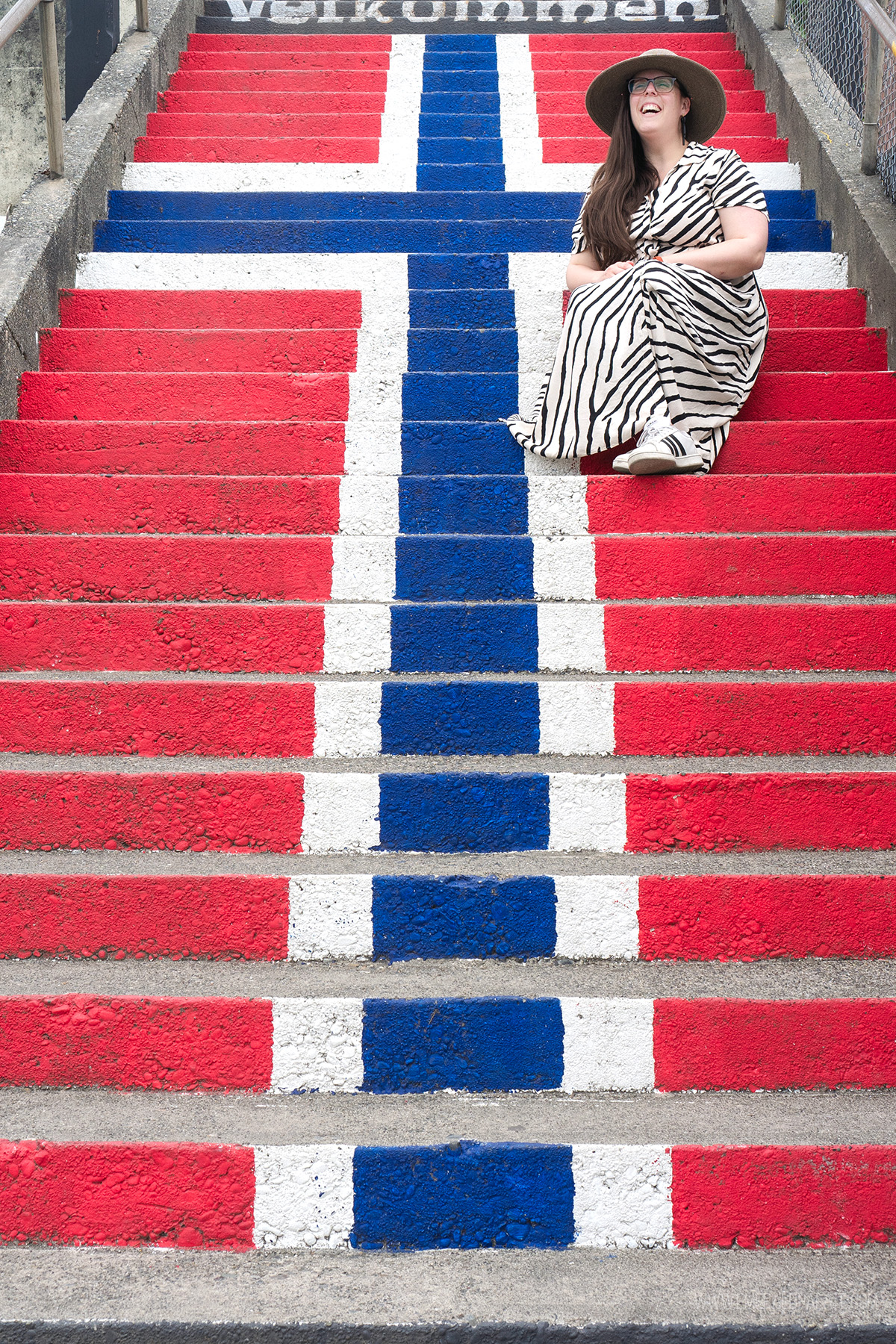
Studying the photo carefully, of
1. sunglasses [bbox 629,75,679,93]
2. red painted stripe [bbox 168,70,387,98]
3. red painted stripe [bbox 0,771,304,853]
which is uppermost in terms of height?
sunglasses [bbox 629,75,679,93]

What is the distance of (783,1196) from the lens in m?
1.84

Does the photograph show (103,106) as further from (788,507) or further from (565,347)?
(788,507)

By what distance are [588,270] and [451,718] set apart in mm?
1453

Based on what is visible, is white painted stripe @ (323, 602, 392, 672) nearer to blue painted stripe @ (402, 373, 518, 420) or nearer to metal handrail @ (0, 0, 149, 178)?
blue painted stripe @ (402, 373, 518, 420)

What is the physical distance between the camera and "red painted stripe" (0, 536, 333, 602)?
2709 millimetres

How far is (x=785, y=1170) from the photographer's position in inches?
72.5

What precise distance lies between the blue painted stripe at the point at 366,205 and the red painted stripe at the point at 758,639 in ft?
7.12

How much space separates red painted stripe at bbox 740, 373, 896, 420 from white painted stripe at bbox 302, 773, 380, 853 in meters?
1.62

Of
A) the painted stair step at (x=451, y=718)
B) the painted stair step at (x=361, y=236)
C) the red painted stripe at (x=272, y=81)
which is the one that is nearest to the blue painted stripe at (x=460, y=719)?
the painted stair step at (x=451, y=718)

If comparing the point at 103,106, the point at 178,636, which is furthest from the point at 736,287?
the point at 103,106

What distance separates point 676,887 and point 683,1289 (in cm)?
65

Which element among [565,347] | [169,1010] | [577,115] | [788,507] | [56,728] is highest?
[577,115]

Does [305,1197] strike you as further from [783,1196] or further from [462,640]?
[462,640]

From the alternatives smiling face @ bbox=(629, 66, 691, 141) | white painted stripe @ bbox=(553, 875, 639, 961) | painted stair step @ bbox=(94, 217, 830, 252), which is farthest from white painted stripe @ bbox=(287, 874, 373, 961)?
painted stair step @ bbox=(94, 217, 830, 252)
